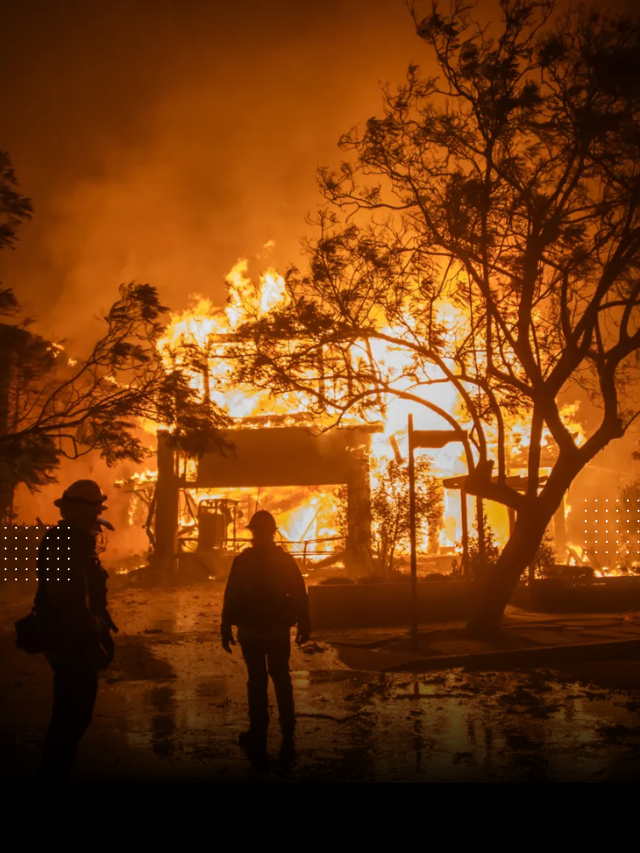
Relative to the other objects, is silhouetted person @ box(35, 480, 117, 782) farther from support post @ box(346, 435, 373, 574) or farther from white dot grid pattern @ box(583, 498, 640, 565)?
white dot grid pattern @ box(583, 498, 640, 565)

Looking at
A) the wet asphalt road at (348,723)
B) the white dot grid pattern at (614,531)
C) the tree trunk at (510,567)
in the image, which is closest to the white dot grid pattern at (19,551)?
the wet asphalt road at (348,723)

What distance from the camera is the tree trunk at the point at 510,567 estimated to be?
11.7m

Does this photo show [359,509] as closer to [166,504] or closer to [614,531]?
[166,504]

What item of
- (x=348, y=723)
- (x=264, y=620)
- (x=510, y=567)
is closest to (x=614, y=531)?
(x=510, y=567)

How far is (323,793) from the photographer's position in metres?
5.10

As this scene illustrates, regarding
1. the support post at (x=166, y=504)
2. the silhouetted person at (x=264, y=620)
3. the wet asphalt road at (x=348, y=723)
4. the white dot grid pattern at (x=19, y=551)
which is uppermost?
the support post at (x=166, y=504)

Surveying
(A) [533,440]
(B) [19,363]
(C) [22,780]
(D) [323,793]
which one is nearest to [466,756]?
(D) [323,793]

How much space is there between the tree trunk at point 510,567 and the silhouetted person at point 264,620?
5.99 meters

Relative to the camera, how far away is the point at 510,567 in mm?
11703

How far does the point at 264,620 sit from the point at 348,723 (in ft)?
5.93

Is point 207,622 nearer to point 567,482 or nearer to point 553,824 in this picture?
point 567,482

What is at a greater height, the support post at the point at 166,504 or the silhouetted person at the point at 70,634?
the support post at the point at 166,504

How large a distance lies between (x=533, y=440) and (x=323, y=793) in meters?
8.23

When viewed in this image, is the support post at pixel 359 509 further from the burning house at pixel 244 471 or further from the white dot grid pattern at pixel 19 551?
the white dot grid pattern at pixel 19 551
